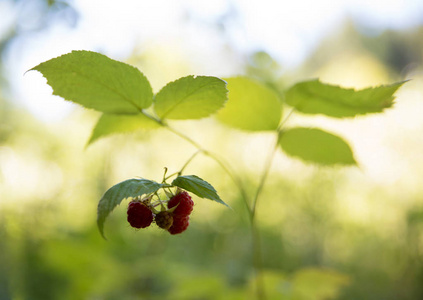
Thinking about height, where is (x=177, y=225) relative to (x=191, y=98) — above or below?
below

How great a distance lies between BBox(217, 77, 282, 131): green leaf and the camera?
944 millimetres

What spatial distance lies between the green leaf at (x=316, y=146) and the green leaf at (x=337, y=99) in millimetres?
74

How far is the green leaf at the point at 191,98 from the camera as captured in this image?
638 millimetres

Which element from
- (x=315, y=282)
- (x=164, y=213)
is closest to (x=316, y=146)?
(x=164, y=213)

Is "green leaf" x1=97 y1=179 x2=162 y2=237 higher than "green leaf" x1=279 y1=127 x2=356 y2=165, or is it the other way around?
"green leaf" x1=279 y1=127 x2=356 y2=165

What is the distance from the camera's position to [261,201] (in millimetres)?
3219

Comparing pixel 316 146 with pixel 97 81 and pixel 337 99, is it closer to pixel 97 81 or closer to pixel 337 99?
pixel 337 99

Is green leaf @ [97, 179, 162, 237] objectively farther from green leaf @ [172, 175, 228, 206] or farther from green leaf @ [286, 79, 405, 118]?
green leaf @ [286, 79, 405, 118]

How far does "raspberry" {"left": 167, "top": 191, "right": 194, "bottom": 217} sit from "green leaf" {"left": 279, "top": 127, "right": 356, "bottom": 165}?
424 mm

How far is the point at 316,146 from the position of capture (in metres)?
0.93

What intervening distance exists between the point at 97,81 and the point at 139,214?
0.27 metres

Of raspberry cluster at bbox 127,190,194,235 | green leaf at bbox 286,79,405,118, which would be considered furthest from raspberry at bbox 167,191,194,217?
green leaf at bbox 286,79,405,118

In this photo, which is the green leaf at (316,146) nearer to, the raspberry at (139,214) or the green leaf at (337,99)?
the green leaf at (337,99)

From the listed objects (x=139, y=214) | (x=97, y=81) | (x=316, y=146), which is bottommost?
(x=139, y=214)
